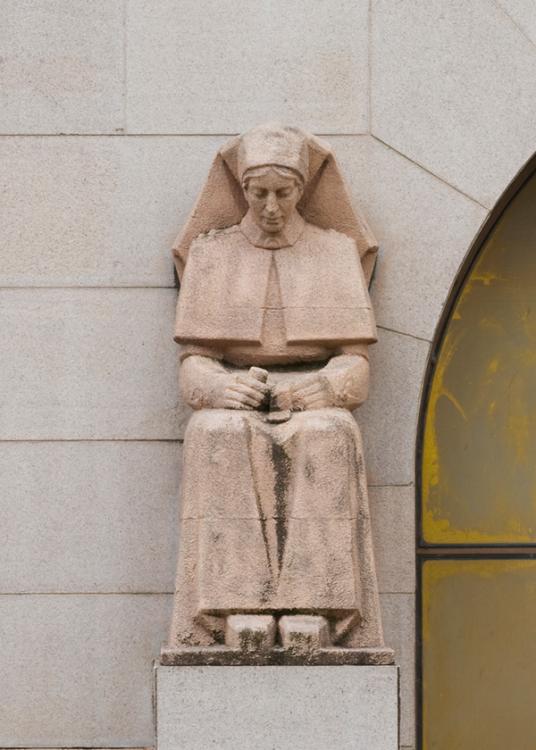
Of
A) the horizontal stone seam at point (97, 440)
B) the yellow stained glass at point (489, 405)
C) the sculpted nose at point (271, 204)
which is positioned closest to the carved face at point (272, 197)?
the sculpted nose at point (271, 204)

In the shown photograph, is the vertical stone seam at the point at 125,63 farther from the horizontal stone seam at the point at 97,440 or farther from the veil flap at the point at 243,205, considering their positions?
the horizontal stone seam at the point at 97,440

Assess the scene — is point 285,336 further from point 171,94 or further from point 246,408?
point 171,94

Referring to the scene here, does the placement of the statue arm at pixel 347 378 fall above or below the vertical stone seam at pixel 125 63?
below

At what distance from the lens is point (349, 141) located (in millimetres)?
9031

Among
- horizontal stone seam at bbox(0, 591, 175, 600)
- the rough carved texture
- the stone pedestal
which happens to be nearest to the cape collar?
the rough carved texture

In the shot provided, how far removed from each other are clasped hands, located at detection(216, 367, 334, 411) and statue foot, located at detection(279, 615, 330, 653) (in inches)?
41.3

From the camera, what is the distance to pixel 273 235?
28.0 feet

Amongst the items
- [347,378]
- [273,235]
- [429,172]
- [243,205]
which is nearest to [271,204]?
[273,235]

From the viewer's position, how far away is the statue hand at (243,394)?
8.14m

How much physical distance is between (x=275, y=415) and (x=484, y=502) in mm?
1877

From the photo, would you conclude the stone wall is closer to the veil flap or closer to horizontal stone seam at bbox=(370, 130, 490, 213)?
horizontal stone seam at bbox=(370, 130, 490, 213)

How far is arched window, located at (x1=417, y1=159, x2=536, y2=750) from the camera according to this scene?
9305 mm

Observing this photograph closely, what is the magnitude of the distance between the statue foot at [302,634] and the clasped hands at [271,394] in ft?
3.45

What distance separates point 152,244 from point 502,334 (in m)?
2.12
